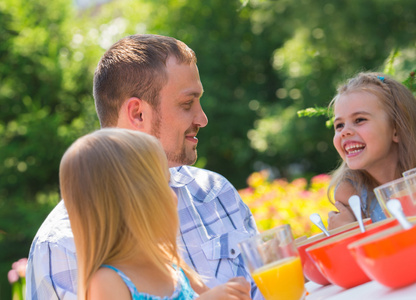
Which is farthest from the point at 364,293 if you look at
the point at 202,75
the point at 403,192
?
the point at 202,75

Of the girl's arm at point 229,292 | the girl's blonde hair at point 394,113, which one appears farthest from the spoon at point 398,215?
the girl's blonde hair at point 394,113

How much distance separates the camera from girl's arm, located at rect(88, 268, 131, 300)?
150 cm

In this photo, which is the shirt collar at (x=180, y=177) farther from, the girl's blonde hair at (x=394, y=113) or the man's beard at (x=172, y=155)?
the girl's blonde hair at (x=394, y=113)

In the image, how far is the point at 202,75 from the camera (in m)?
14.6

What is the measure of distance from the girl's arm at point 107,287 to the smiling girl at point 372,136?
4.09ft

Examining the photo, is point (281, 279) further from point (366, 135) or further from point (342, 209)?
point (366, 135)

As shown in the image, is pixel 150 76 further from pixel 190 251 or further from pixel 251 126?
pixel 251 126

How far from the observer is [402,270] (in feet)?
4.08

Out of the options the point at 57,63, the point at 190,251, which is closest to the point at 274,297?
the point at 190,251

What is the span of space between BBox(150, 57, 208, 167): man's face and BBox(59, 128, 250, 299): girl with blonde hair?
799mm

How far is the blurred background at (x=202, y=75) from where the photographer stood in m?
10.6

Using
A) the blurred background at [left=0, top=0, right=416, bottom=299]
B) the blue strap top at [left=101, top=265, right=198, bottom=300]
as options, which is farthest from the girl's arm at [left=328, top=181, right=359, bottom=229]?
the blurred background at [left=0, top=0, right=416, bottom=299]

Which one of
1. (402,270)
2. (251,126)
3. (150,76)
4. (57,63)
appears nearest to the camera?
(402,270)

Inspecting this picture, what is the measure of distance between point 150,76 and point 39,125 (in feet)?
29.4
